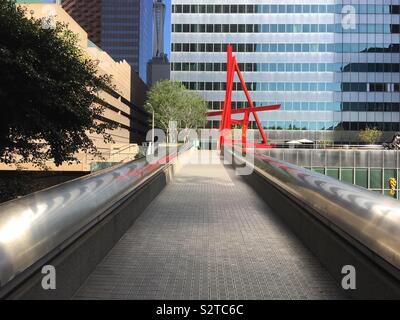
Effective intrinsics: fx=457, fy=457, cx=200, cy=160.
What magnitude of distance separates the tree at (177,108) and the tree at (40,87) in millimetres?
54786

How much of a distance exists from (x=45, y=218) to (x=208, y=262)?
2.09 m

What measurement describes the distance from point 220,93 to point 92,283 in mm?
81823

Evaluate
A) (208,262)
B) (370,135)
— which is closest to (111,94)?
(370,135)

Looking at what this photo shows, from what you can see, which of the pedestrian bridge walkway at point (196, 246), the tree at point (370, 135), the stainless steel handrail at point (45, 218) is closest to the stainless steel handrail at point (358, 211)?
the pedestrian bridge walkway at point (196, 246)

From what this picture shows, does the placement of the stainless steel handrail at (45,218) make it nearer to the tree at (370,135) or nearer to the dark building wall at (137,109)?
the tree at (370,135)

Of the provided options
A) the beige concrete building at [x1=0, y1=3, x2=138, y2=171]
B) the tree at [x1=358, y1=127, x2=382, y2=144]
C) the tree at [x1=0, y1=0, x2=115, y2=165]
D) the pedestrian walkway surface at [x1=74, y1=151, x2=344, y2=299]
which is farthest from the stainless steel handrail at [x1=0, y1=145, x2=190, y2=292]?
the tree at [x1=358, y1=127, x2=382, y2=144]

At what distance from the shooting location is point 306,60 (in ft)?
278

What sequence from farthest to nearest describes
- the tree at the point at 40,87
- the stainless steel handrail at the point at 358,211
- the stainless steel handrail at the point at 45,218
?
the tree at the point at 40,87
the stainless steel handrail at the point at 358,211
the stainless steel handrail at the point at 45,218

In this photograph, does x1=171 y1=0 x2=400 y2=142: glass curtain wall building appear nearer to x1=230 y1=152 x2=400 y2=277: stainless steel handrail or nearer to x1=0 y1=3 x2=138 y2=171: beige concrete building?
x1=0 y1=3 x2=138 y2=171: beige concrete building

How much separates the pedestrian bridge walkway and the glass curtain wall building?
78059 millimetres

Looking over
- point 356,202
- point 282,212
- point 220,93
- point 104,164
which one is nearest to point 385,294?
point 356,202

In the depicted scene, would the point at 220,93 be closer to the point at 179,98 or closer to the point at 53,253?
the point at 179,98

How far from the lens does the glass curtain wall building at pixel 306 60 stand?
277 feet

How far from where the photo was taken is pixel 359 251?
12.9 ft
